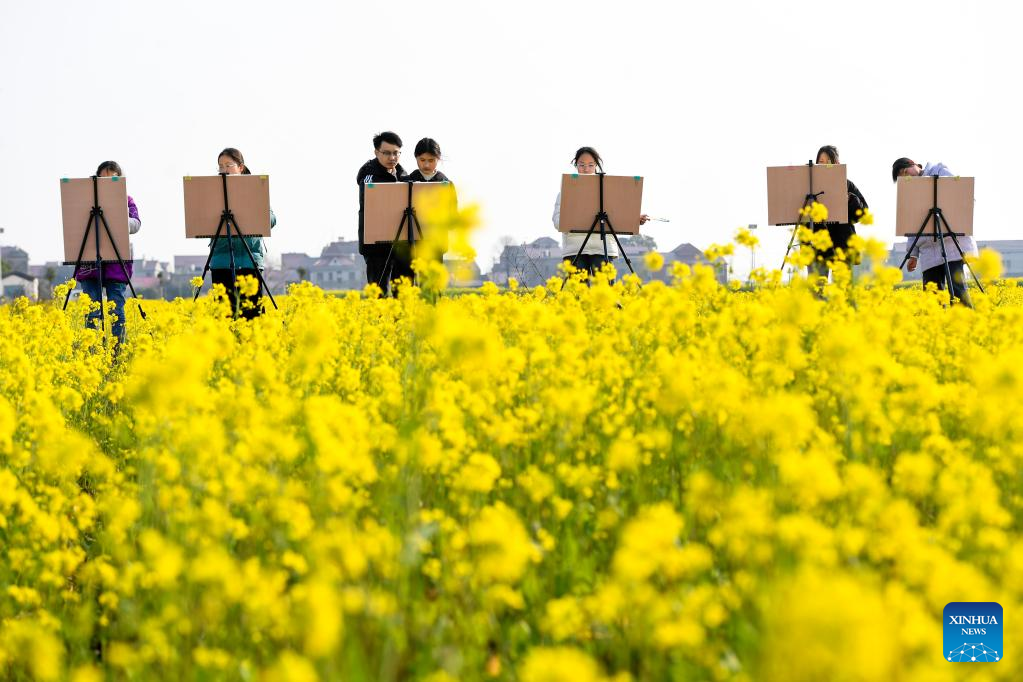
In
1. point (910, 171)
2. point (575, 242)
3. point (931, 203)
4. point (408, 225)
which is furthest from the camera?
point (910, 171)

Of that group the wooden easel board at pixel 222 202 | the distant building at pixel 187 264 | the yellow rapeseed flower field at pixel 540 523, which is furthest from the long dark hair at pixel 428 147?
the distant building at pixel 187 264

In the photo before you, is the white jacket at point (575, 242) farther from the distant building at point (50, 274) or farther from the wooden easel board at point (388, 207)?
the distant building at point (50, 274)

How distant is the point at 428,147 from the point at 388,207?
602 mm

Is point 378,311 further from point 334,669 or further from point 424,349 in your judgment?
point 334,669

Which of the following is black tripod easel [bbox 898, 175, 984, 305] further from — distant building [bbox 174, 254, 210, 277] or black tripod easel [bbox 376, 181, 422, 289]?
distant building [bbox 174, 254, 210, 277]

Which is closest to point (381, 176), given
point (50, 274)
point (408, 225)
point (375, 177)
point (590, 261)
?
point (375, 177)

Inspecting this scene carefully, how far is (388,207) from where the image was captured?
8.02m

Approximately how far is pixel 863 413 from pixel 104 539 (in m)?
2.54

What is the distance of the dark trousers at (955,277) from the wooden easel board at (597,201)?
3169 millimetres

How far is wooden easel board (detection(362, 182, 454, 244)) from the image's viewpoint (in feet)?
25.9

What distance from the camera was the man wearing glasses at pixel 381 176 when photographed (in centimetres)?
833

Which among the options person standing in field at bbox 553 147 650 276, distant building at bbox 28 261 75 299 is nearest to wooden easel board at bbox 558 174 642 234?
person standing in field at bbox 553 147 650 276

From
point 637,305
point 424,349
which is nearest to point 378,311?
point 424,349

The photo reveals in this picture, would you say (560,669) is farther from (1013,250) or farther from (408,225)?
(1013,250)
